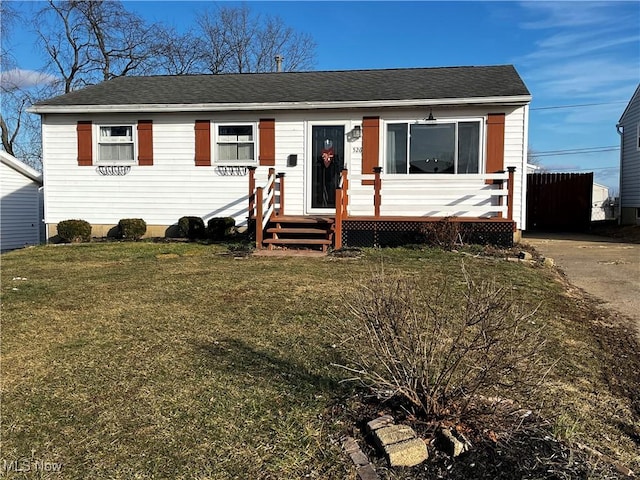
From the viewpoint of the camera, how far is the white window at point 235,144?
11.5 m

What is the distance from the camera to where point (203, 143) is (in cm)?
1164

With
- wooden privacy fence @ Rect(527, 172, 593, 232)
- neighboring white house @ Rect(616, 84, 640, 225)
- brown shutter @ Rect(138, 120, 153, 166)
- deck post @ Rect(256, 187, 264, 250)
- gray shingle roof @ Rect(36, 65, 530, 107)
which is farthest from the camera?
wooden privacy fence @ Rect(527, 172, 593, 232)

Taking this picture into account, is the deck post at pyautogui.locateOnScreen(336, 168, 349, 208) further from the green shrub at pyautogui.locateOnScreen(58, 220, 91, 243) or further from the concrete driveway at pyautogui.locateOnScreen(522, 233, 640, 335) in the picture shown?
the green shrub at pyautogui.locateOnScreen(58, 220, 91, 243)

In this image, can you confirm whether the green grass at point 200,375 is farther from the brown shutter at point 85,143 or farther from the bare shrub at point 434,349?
the brown shutter at point 85,143

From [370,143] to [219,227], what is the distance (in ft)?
12.9

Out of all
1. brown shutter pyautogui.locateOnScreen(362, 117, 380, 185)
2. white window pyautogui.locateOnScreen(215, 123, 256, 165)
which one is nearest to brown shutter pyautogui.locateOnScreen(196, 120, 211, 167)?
white window pyautogui.locateOnScreen(215, 123, 256, 165)

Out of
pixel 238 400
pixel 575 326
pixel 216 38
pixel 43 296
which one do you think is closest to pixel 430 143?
pixel 575 326

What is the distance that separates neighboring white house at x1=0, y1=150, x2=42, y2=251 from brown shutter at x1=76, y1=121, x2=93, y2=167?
5.04 m

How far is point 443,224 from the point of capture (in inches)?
357

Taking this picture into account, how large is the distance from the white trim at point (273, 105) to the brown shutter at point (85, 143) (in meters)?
0.41

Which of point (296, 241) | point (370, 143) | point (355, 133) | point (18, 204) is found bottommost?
point (296, 241)

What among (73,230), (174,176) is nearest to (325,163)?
(174,176)

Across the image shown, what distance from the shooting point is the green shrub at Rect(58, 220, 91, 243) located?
11.5m

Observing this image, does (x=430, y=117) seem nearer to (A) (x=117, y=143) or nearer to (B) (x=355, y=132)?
(B) (x=355, y=132)
